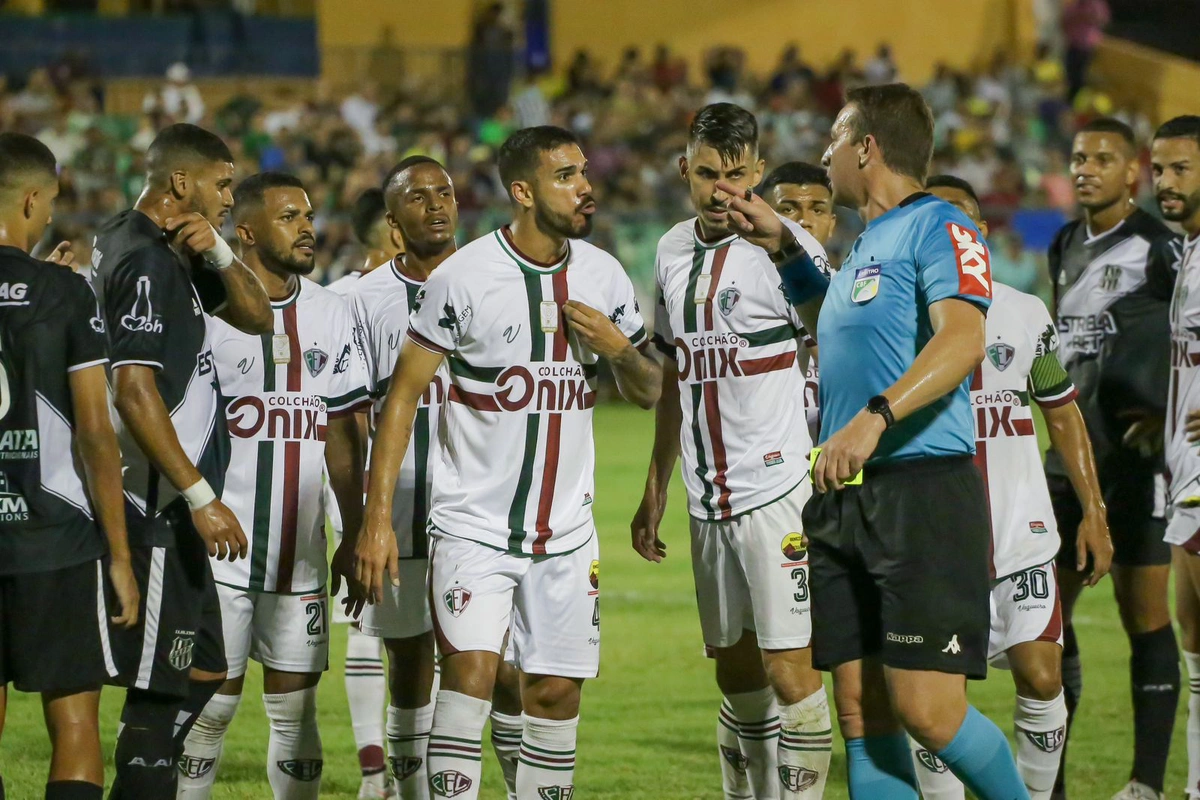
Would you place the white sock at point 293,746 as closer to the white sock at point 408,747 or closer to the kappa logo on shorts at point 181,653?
the white sock at point 408,747

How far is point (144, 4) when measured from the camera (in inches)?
1085

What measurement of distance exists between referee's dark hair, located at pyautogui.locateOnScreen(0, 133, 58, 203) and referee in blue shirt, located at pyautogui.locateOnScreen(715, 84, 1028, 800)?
261cm

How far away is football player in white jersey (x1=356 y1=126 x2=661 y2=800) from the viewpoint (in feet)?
18.8

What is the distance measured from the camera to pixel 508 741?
6.70 meters

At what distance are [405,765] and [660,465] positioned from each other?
1.61 meters

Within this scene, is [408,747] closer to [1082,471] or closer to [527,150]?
[527,150]

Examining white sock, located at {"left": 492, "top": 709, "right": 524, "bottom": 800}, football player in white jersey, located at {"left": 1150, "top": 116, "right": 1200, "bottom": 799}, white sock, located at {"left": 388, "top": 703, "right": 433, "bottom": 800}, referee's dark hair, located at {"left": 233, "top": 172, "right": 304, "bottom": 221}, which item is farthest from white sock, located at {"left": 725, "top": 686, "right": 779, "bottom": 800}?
referee's dark hair, located at {"left": 233, "top": 172, "right": 304, "bottom": 221}

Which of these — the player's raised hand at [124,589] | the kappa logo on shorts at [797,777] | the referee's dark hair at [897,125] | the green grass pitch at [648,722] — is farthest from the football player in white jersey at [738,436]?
the player's raised hand at [124,589]

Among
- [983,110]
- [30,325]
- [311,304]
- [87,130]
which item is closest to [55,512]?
[30,325]

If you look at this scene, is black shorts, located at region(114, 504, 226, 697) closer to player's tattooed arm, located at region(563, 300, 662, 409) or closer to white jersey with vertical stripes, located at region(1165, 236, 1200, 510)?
player's tattooed arm, located at region(563, 300, 662, 409)

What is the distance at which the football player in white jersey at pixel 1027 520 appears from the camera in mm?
6121

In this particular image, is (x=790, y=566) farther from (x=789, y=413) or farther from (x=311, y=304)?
(x=311, y=304)

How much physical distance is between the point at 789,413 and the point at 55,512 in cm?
290

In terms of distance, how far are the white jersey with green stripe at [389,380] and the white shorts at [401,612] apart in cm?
14
